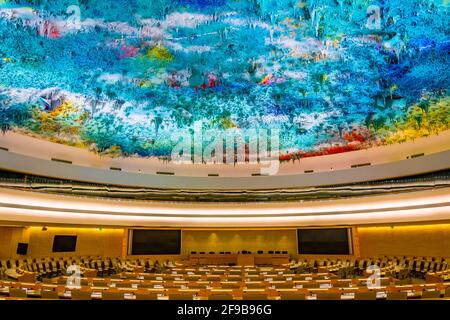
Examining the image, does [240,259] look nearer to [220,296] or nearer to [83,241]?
[83,241]

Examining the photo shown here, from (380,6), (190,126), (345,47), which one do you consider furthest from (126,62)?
(380,6)

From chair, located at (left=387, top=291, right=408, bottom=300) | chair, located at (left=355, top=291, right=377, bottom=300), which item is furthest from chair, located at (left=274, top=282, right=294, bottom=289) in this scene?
chair, located at (left=387, top=291, right=408, bottom=300)

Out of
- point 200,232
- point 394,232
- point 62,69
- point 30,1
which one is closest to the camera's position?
point 30,1

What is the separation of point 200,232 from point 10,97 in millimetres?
12990

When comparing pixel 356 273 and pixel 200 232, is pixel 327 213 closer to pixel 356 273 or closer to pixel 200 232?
pixel 356 273

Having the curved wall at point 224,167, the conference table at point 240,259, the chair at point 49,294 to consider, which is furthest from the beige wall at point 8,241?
the chair at point 49,294

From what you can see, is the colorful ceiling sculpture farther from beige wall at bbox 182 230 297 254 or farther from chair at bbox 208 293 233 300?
chair at bbox 208 293 233 300

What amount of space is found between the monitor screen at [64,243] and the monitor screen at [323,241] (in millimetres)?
13474

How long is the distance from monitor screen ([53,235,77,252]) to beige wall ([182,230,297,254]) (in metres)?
6.49

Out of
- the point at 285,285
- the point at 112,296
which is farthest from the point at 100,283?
the point at 285,285

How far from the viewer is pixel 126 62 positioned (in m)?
11.4

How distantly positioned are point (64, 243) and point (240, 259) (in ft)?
32.8

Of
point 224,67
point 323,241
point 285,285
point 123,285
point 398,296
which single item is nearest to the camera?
point 398,296

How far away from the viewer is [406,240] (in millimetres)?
16875
